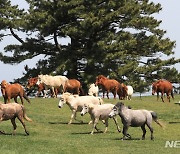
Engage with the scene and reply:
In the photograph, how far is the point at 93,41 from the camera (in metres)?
45.8

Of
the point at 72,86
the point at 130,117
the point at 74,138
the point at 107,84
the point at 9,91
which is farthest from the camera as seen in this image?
the point at 107,84

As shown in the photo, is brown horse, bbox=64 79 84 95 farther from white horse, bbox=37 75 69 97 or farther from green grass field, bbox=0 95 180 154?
green grass field, bbox=0 95 180 154

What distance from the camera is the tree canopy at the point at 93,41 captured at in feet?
140

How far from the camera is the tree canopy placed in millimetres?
42781

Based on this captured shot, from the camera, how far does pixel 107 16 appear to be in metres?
43.0

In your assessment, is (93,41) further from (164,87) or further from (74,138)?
(74,138)

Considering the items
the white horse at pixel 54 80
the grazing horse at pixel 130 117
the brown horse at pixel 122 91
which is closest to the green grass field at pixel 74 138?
the grazing horse at pixel 130 117

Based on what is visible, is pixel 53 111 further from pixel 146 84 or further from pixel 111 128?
pixel 146 84

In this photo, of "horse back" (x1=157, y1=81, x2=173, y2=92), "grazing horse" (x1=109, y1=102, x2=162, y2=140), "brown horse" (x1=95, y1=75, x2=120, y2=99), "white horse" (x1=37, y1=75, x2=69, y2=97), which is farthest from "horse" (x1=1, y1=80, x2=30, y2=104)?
"horse back" (x1=157, y1=81, x2=173, y2=92)

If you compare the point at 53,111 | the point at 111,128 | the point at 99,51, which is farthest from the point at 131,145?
the point at 99,51

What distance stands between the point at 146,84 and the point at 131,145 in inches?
1089

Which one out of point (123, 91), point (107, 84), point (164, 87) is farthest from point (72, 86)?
point (164, 87)

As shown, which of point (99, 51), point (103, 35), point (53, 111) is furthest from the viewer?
point (103, 35)

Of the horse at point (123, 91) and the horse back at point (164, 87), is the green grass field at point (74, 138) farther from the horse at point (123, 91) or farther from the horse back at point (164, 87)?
the horse at point (123, 91)
